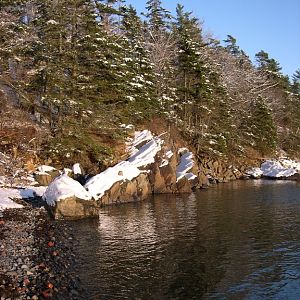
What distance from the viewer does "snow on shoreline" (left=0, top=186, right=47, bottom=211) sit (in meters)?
23.2

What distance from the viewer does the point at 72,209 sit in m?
22.7

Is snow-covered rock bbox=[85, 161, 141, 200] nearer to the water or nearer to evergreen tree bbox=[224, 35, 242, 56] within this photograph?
the water

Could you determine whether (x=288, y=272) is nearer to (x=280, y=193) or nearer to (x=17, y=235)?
(x=17, y=235)

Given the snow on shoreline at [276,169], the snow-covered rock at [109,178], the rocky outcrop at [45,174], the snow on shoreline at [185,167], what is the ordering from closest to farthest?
the snow-covered rock at [109,178], the rocky outcrop at [45,174], the snow on shoreline at [185,167], the snow on shoreline at [276,169]

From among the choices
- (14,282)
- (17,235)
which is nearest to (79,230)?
(17,235)

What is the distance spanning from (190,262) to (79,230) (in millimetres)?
7319

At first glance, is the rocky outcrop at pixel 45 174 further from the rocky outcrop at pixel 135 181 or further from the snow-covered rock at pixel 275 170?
the snow-covered rock at pixel 275 170

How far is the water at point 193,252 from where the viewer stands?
12.1m

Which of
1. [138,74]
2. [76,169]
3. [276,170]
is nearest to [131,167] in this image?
[76,169]

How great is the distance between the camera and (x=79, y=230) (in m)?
19.9

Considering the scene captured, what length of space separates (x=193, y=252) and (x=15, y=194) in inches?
570

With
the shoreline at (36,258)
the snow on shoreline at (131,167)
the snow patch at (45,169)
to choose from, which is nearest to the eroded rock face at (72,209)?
the shoreline at (36,258)

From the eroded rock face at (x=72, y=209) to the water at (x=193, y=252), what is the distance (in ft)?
3.02

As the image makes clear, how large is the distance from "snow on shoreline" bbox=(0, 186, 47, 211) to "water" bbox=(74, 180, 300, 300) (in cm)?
457
